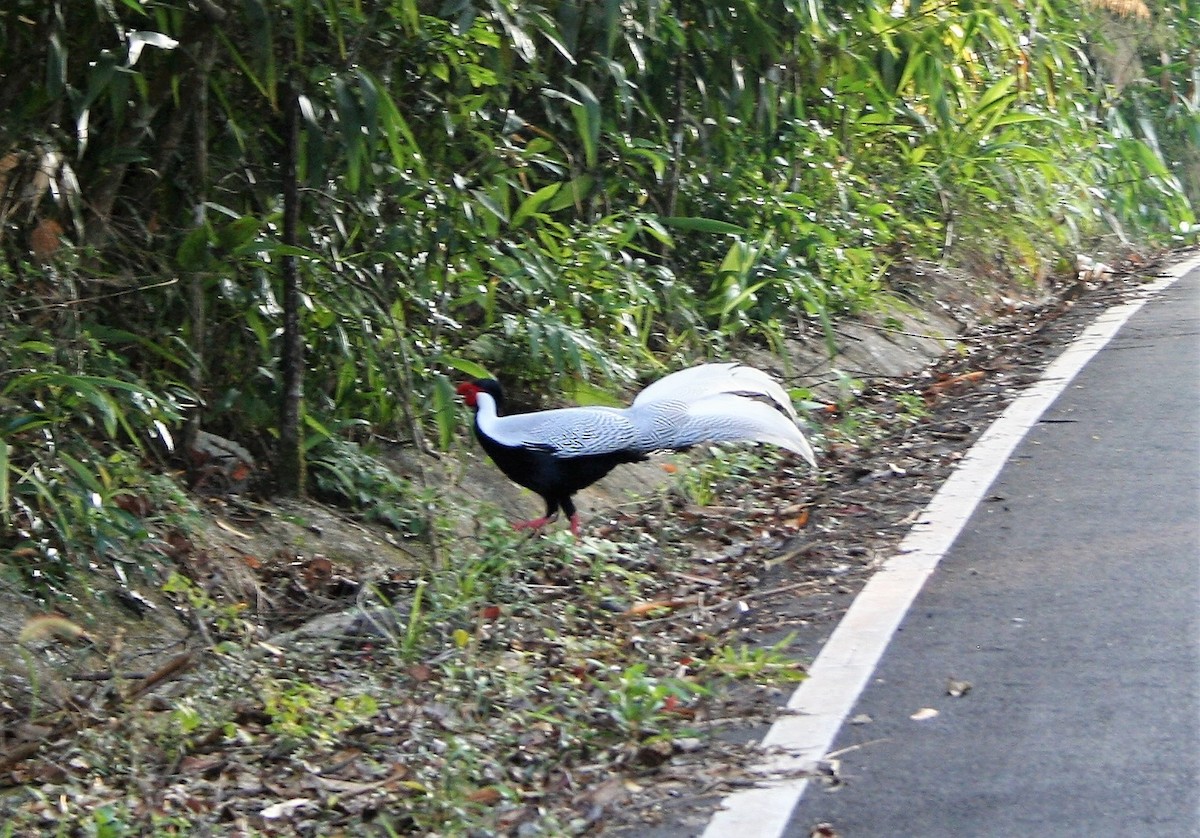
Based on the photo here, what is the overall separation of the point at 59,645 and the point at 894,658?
2.24 meters

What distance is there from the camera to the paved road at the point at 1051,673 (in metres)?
3.15

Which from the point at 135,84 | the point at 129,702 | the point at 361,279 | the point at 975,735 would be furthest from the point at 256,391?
the point at 975,735

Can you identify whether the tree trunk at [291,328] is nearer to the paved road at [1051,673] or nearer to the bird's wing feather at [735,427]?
the bird's wing feather at [735,427]

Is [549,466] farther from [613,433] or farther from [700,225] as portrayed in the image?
[700,225]

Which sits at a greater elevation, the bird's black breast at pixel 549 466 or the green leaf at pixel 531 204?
the green leaf at pixel 531 204

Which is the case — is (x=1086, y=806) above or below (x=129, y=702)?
above

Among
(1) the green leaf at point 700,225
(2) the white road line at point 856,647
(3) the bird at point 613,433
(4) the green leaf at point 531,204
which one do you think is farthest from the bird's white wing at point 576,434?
(1) the green leaf at point 700,225

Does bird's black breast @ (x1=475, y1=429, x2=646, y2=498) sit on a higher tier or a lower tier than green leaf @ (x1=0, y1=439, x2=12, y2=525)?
lower

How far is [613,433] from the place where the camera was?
5.12 meters

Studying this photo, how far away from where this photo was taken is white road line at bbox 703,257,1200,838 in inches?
129

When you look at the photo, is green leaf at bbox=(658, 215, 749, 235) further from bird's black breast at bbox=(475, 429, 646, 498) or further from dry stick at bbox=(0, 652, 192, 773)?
dry stick at bbox=(0, 652, 192, 773)

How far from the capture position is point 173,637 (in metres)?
4.50

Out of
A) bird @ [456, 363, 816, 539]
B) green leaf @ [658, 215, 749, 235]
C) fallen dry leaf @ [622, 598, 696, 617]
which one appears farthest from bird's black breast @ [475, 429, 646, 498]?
green leaf @ [658, 215, 749, 235]

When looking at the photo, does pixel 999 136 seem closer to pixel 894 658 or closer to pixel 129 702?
pixel 894 658
